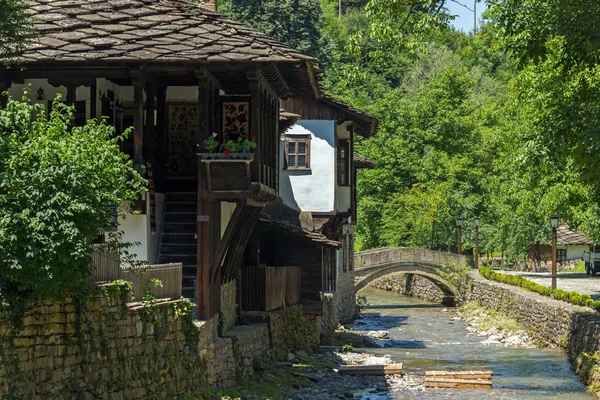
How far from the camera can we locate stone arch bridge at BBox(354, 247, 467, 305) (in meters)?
49.4

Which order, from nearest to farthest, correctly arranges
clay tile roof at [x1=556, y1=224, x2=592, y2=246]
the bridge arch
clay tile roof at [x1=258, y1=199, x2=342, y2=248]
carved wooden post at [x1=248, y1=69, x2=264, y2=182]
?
carved wooden post at [x1=248, y1=69, x2=264, y2=182] < clay tile roof at [x1=258, y1=199, x2=342, y2=248] < the bridge arch < clay tile roof at [x1=556, y1=224, x2=592, y2=246]

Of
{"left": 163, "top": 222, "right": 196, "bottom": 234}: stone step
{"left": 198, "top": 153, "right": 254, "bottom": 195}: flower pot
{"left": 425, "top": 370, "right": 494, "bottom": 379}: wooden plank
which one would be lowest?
{"left": 425, "top": 370, "right": 494, "bottom": 379}: wooden plank

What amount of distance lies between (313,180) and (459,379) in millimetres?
9610

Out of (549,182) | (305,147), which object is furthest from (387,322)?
(305,147)

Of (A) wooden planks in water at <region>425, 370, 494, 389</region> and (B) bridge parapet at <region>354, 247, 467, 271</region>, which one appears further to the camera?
(B) bridge parapet at <region>354, 247, 467, 271</region>

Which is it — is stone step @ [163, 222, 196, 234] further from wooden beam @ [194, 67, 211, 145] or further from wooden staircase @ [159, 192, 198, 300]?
wooden beam @ [194, 67, 211, 145]

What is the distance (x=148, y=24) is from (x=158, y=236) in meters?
4.01

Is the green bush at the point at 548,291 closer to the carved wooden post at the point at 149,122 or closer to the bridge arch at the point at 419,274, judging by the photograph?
the bridge arch at the point at 419,274

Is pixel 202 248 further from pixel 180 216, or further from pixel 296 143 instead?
pixel 296 143

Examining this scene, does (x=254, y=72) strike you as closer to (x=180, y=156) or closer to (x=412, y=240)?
(x=180, y=156)

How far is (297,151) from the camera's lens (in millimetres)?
33938

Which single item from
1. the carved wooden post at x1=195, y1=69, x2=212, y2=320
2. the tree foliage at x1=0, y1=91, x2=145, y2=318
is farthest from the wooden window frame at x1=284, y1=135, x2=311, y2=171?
the tree foliage at x1=0, y1=91, x2=145, y2=318

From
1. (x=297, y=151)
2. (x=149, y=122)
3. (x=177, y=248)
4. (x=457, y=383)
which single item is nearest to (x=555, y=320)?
(x=457, y=383)

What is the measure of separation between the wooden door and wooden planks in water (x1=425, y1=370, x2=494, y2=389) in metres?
8.26
